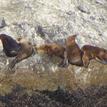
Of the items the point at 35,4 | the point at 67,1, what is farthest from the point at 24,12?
the point at 67,1

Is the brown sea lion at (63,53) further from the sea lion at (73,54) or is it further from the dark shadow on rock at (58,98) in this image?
the dark shadow on rock at (58,98)

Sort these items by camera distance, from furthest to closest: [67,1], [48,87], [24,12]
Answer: [67,1]
[24,12]
[48,87]

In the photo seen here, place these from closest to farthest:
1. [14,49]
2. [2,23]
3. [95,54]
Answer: [14,49] < [95,54] < [2,23]

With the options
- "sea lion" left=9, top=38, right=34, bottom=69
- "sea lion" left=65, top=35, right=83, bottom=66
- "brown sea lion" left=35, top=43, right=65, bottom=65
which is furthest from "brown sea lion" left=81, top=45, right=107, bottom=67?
"sea lion" left=9, top=38, right=34, bottom=69

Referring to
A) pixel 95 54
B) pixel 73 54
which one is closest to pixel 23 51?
pixel 73 54

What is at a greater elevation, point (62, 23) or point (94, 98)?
point (62, 23)

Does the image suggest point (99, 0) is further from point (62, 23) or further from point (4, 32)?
point (4, 32)

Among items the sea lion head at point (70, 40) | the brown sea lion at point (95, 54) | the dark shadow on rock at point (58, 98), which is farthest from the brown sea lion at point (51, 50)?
the dark shadow on rock at point (58, 98)

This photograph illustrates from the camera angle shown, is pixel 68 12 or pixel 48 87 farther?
pixel 68 12

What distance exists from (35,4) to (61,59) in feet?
5.62

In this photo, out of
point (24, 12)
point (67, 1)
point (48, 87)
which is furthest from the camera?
point (67, 1)

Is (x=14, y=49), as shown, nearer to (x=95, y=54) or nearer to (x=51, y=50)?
(x=51, y=50)

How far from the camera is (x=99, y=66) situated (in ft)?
31.0

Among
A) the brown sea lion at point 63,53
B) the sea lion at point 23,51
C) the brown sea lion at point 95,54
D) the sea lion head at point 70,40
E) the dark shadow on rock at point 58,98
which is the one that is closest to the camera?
the dark shadow on rock at point 58,98
